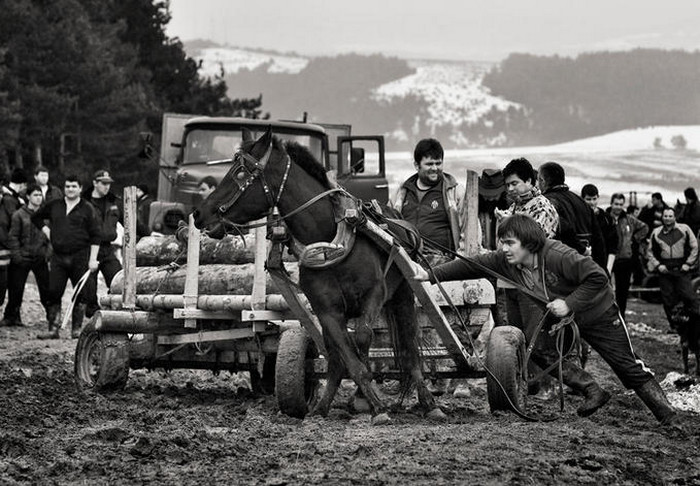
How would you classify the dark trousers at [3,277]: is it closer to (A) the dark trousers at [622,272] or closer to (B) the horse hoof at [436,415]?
(A) the dark trousers at [622,272]

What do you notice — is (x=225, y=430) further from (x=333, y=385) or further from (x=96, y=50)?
(x=96, y=50)

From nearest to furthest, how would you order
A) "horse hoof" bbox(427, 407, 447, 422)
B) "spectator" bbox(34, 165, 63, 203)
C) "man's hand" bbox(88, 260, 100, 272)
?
"horse hoof" bbox(427, 407, 447, 422) < "man's hand" bbox(88, 260, 100, 272) < "spectator" bbox(34, 165, 63, 203)

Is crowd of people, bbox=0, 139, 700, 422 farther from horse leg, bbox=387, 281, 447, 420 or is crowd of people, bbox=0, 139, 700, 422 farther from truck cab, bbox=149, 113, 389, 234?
truck cab, bbox=149, 113, 389, 234

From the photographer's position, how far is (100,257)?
57.3 feet

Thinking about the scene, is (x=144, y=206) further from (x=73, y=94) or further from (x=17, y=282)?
(x=73, y=94)

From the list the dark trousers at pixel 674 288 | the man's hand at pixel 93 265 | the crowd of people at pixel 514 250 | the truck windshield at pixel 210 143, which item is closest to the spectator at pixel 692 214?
the crowd of people at pixel 514 250

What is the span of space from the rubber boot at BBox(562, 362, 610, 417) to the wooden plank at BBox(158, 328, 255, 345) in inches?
98.3

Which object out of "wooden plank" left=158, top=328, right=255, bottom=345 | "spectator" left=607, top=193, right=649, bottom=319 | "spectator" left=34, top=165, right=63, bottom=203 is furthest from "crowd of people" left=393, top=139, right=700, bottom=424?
"spectator" left=34, top=165, right=63, bottom=203

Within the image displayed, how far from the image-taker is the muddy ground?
7.59 m

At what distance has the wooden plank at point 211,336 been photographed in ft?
37.3

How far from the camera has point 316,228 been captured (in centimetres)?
1002

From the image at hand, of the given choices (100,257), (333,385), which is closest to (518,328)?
(333,385)

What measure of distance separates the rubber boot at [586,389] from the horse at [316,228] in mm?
1511

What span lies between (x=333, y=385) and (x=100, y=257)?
25.5 ft
